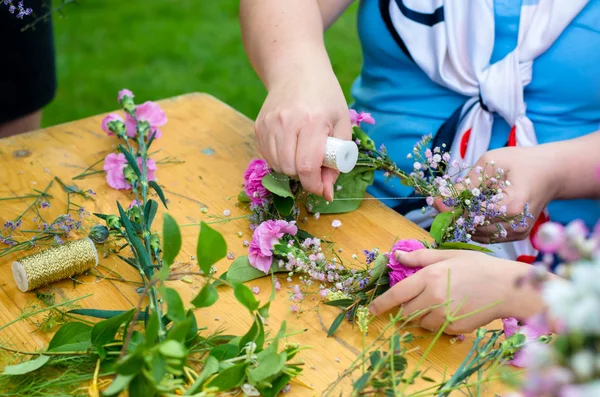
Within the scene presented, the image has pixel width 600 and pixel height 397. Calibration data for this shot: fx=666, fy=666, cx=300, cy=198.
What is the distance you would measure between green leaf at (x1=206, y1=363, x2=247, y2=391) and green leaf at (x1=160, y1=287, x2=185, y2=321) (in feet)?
0.32

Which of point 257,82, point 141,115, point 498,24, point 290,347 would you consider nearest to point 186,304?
point 290,347

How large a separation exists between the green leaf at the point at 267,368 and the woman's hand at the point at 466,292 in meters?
0.19

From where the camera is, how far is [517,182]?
3.44ft

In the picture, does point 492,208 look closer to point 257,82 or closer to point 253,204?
point 253,204

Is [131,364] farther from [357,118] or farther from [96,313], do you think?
[357,118]

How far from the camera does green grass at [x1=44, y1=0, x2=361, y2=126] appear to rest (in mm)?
3131

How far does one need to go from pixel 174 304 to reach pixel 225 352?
0.15 metres

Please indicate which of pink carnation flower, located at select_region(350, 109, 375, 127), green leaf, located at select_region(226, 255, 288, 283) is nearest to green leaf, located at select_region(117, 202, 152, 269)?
green leaf, located at select_region(226, 255, 288, 283)

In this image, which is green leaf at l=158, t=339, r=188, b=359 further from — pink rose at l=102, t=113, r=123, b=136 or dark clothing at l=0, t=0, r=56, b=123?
dark clothing at l=0, t=0, r=56, b=123

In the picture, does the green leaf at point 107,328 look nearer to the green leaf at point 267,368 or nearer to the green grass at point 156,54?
the green leaf at point 267,368

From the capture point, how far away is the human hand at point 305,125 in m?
1.01

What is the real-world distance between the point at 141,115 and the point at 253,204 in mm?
347

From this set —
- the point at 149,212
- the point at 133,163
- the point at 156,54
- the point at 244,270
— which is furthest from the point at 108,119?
the point at 156,54

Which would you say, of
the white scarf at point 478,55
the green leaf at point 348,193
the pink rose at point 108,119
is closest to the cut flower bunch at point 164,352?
the green leaf at point 348,193
